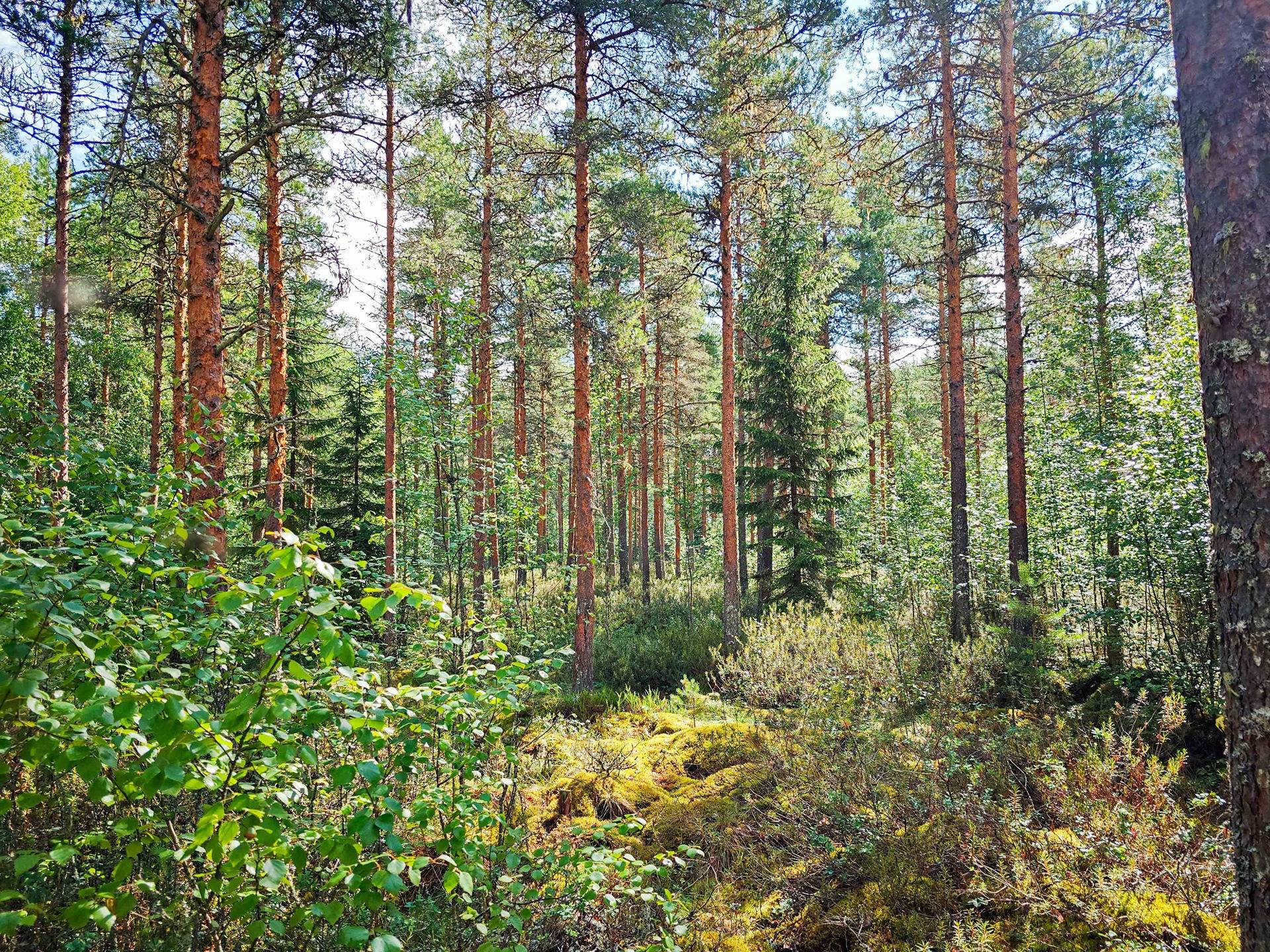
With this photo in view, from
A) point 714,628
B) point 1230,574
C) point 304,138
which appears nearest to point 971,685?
point 1230,574

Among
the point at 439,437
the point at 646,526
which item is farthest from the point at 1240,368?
the point at 646,526

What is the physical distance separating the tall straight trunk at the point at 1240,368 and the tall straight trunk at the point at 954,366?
806cm

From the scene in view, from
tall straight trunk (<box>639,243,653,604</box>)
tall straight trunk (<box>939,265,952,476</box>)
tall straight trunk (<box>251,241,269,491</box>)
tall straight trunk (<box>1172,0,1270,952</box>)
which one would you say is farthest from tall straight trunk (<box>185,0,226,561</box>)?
tall straight trunk (<box>939,265,952,476</box>)

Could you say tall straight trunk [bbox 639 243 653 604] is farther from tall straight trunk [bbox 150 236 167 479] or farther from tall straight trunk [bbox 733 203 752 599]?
tall straight trunk [bbox 150 236 167 479]

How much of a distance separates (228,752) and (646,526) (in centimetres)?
1732

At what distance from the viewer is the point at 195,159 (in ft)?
16.8

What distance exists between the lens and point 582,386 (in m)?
9.85

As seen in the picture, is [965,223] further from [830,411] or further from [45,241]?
[45,241]

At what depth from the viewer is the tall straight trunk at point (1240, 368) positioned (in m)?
2.07

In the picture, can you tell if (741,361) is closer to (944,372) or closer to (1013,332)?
(1013,332)

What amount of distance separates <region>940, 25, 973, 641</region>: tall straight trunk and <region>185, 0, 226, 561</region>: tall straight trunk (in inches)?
406

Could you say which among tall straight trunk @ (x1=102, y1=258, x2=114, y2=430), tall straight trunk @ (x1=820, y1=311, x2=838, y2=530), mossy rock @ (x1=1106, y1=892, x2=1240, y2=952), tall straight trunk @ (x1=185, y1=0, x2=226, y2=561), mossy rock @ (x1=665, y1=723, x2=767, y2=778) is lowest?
mossy rock @ (x1=665, y1=723, x2=767, y2=778)

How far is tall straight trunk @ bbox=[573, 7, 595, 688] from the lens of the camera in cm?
952

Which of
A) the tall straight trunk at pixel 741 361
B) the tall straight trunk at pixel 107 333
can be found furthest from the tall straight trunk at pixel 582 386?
the tall straight trunk at pixel 107 333
